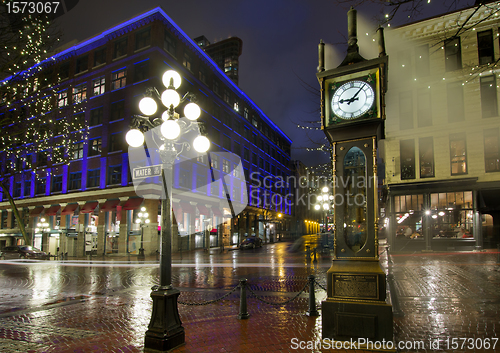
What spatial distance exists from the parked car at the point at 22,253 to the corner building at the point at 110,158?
11.2ft

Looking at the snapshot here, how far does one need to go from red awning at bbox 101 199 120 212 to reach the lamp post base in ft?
91.5

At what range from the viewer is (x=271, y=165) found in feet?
213

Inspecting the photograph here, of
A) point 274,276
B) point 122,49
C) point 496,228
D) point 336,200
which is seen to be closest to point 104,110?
point 122,49

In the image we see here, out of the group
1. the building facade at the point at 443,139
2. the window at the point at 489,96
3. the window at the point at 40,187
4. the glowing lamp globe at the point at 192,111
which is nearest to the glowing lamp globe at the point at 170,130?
the glowing lamp globe at the point at 192,111


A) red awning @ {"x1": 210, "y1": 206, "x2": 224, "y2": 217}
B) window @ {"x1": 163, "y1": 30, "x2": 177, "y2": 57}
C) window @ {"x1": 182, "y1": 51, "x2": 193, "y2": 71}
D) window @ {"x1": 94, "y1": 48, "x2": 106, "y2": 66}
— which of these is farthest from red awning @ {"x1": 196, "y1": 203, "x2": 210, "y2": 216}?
window @ {"x1": 94, "y1": 48, "x2": 106, "y2": 66}

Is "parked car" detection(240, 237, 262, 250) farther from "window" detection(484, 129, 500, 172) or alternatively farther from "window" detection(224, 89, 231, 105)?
"window" detection(484, 129, 500, 172)

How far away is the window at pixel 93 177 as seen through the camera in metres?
33.6

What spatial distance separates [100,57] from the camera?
35031mm

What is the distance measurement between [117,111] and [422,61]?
28381mm

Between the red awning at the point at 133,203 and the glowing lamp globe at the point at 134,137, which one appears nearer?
the glowing lamp globe at the point at 134,137

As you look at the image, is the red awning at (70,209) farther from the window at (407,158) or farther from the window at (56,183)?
the window at (407,158)

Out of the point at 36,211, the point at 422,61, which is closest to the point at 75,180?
the point at 36,211

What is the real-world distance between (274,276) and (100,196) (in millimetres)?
24672

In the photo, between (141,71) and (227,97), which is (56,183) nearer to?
(141,71)
